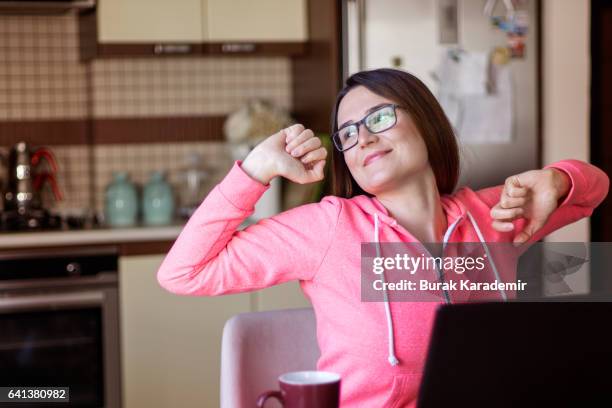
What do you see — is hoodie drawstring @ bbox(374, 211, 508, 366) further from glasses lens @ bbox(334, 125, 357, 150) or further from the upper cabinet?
the upper cabinet

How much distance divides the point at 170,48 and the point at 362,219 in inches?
79.4

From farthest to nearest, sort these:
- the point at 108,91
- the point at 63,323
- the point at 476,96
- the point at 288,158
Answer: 1. the point at 108,91
2. the point at 476,96
3. the point at 63,323
4. the point at 288,158

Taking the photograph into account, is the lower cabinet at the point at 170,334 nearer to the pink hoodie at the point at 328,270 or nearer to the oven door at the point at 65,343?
the oven door at the point at 65,343

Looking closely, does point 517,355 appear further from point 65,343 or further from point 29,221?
point 29,221

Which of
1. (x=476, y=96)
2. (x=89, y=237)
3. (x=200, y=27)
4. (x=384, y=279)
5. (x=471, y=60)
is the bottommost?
(x=89, y=237)

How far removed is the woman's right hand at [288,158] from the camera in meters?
1.26

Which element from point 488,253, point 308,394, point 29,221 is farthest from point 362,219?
point 29,221

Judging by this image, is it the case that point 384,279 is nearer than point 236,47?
Yes

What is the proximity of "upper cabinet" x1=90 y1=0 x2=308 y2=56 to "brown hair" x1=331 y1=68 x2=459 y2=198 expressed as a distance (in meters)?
1.88

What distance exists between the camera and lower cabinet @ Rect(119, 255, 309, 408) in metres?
3.00

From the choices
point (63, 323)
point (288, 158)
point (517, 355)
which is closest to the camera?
point (517, 355)

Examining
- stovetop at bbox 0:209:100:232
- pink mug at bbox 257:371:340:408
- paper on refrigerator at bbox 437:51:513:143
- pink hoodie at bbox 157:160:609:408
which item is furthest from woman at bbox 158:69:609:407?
stovetop at bbox 0:209:100:232

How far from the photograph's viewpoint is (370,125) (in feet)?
4.51

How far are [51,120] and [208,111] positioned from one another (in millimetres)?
613
